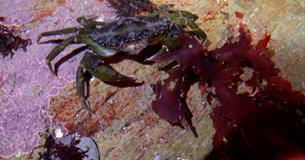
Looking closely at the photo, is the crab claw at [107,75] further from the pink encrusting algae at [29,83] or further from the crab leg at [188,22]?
the crab leg at [188,22]

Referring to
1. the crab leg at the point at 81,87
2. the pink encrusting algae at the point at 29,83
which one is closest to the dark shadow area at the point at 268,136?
the crab leg at the point at 81,87

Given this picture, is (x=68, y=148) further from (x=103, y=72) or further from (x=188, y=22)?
(x=188, y=22)

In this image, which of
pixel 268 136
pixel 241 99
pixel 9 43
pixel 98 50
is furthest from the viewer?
pixel 9 43

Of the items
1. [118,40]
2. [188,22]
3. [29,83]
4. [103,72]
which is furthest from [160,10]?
[29,83]

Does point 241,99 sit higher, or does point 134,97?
point 241,99

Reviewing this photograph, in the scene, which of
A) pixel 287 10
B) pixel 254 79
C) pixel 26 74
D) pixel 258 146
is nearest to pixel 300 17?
pixel 287 10

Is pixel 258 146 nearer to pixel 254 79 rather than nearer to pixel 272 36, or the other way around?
pixel 254 79
